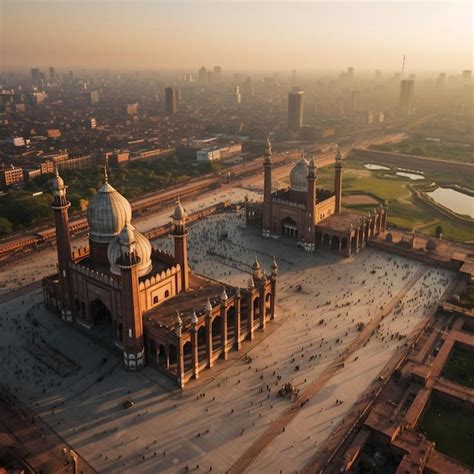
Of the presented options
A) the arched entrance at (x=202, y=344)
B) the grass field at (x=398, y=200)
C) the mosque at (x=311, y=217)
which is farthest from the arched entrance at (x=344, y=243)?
the arched entrance at (x=202, y=344)

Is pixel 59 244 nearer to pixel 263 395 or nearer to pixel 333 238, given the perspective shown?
pixel 263 395

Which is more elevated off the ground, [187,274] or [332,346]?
[187,274]

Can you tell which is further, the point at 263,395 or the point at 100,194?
the point at 100,194

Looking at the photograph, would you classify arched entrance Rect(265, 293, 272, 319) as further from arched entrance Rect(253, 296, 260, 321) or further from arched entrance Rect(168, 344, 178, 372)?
arched entrance Rect(168, 344, 178, 372)

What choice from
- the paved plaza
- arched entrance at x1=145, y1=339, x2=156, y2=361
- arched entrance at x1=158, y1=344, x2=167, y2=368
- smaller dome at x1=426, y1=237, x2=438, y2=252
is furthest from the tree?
smaller dome at x1=426, y1=237, x2=438, y2=252

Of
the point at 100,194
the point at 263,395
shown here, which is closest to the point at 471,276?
the point at 263,395

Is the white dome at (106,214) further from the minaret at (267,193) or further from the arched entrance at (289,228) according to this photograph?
the arched entrance at (289,228)
